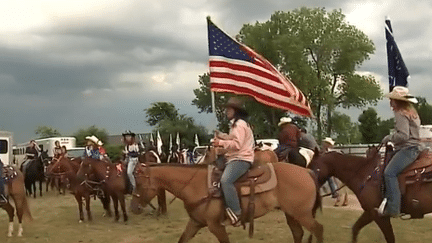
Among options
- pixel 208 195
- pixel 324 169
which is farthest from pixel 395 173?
pixel 208 195

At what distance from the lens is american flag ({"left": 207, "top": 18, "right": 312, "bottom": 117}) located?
1045cm

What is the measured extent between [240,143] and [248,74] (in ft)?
10.2

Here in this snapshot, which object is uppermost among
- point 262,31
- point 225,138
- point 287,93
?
point 262,31

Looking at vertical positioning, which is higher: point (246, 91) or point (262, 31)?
point (262, 31)

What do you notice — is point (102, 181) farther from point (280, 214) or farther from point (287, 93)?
point (287, 93)

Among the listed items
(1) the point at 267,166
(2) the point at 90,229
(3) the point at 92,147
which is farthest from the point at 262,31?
(1) the point at 267,166

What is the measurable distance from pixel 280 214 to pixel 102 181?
5.03 metres

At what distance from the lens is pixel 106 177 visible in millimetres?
14211

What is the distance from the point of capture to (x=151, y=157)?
14898mm

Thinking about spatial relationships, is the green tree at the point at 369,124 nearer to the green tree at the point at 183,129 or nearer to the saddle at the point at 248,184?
the green tree at the point at 183,129

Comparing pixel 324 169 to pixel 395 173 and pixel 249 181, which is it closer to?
pixel 395 173

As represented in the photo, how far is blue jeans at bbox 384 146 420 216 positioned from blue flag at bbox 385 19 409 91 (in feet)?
10.3

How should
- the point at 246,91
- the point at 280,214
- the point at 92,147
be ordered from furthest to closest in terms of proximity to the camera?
1. the point at 92,147
2. the point at 280,214
3. the point at 246,91

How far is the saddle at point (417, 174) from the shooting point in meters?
8.20
